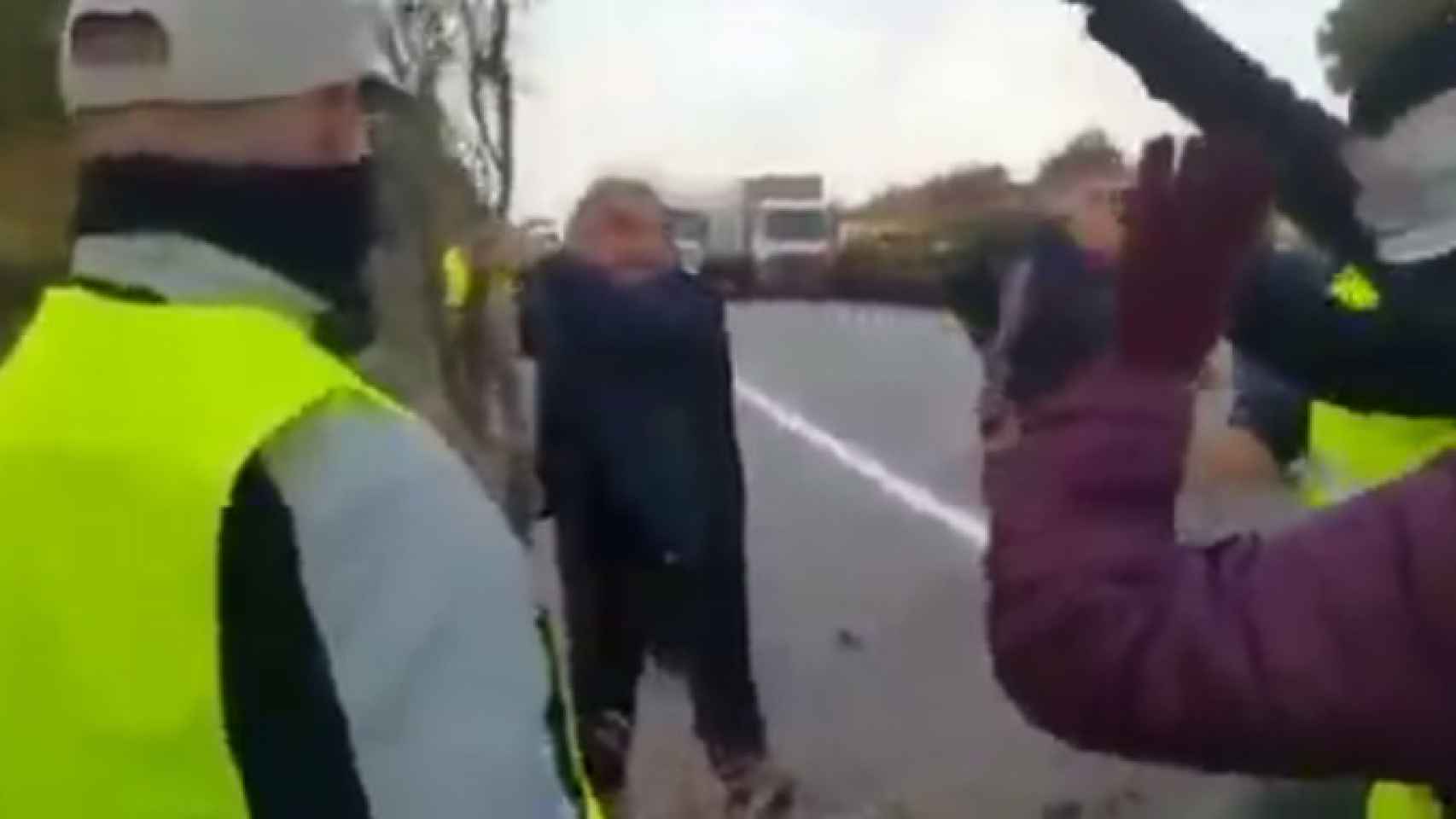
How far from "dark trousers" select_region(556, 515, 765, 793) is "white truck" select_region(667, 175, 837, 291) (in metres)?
0.76

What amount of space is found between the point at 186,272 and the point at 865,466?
78.7ft

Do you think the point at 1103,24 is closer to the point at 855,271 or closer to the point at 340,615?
the point at 340,615

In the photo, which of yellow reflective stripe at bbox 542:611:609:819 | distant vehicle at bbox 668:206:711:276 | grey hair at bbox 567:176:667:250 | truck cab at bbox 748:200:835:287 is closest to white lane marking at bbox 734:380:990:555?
truck cab at bbox 748:200:835:287

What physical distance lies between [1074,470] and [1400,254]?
1.05 ft

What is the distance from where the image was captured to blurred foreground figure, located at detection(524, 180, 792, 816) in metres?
9.73

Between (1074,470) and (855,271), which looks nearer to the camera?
(1074,470)

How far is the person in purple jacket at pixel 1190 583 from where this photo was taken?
2750 millimetres

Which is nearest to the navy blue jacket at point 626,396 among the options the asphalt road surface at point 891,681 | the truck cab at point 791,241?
the asphalt road surface at point 891,681

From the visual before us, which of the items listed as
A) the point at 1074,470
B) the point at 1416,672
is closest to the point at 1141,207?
the point at 1074,470

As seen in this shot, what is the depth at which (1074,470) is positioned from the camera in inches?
111

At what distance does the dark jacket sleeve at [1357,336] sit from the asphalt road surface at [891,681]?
1.11 feet

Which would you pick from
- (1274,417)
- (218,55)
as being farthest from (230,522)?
(1274,417)

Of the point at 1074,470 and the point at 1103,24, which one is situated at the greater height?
the point at 1103,24

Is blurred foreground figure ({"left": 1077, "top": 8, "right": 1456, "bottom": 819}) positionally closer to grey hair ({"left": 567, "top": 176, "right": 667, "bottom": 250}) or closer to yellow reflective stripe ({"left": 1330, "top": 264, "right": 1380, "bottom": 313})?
yellow reflective stripe ({"left": 1330, "top": 264, "right": 1380, "bottom": 313})
